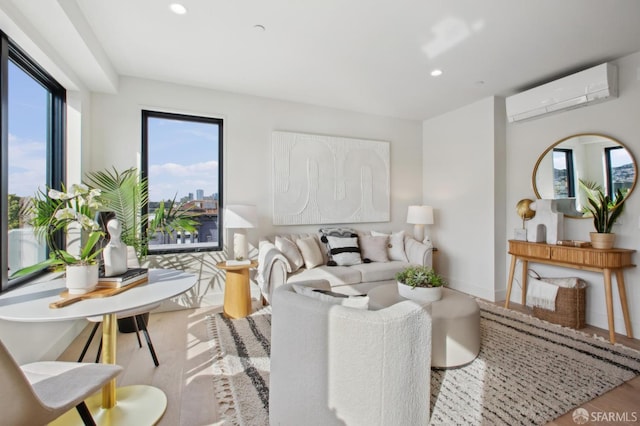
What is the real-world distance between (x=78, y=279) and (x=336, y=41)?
99.6 inches

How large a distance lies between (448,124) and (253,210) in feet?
10.5

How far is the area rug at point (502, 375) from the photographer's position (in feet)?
5.66

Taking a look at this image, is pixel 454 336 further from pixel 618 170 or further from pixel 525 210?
pixel 618 170

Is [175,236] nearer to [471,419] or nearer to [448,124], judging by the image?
[471,419]

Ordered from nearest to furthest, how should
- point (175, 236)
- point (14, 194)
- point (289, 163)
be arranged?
point (14, 194), point (175, 236), point (289, 163)

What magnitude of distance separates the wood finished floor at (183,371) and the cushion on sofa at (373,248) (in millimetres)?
2068

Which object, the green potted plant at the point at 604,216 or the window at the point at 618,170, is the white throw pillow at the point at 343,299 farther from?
the window at the point at 618,170

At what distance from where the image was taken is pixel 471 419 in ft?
5.45

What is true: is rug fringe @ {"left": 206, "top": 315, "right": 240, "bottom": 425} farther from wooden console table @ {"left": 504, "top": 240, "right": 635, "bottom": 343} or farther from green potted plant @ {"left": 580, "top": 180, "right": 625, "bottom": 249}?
green potted plant @ {"left": 580, "top": 180, "right": 625, "bottom": 249}

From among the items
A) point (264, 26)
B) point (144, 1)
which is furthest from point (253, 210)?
point (144, 1)

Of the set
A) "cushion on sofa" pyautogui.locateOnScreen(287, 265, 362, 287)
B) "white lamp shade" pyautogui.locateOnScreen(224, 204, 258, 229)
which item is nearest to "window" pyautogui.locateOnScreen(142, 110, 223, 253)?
"white lamp shade" pyautogui.locateOnScreen(224, 204, 258, 229)

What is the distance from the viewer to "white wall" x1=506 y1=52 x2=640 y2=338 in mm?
2822
